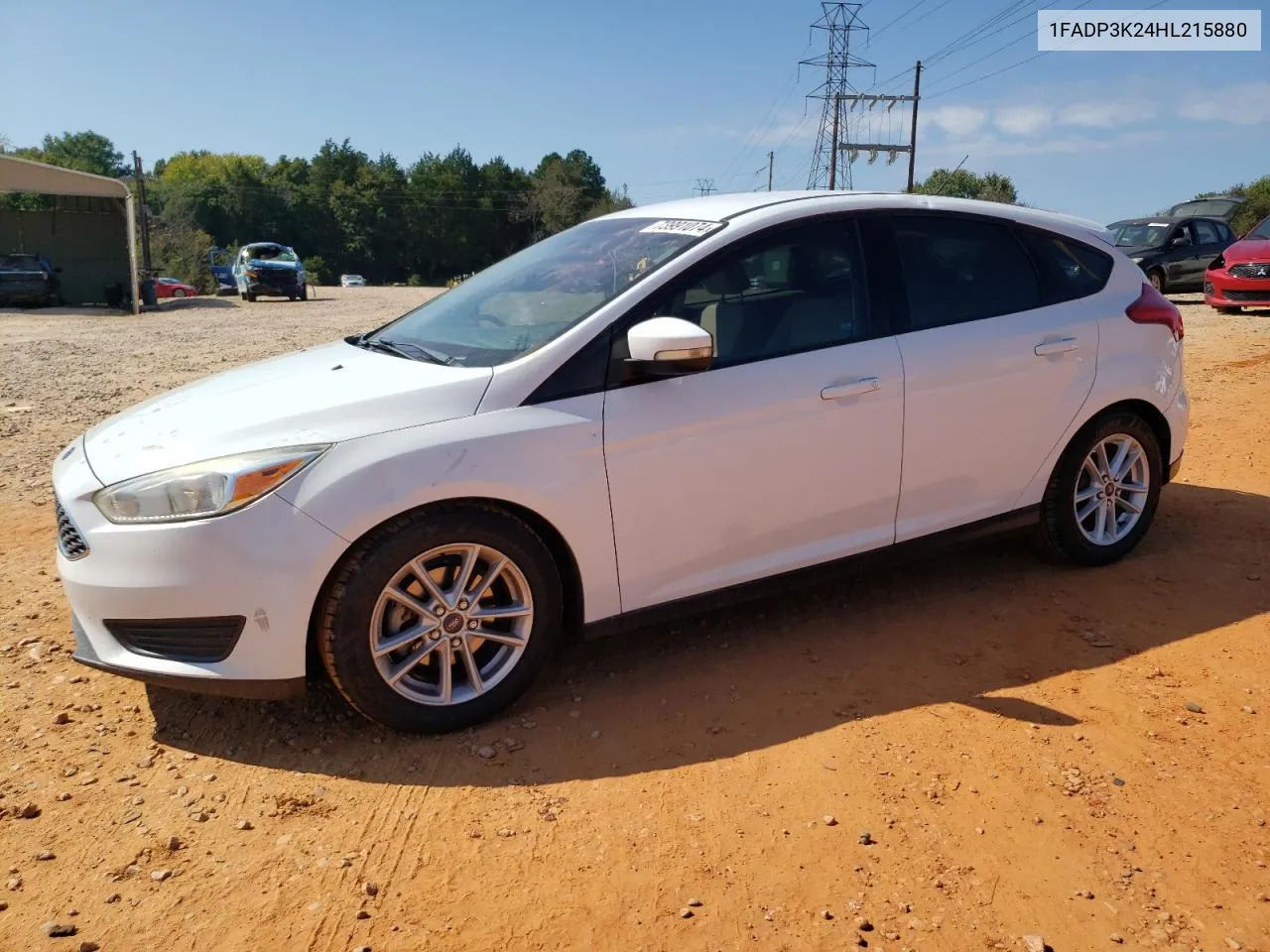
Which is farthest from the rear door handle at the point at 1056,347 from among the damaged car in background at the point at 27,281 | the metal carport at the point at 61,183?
the damaged car in background at the point at 27,281

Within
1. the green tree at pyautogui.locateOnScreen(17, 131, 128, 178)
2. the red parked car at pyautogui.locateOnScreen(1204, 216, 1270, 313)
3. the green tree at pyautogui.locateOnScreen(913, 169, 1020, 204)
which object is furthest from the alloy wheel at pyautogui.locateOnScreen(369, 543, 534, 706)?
the green tree at pyautogui.locateOnScreen(17, 131, 128, 178)

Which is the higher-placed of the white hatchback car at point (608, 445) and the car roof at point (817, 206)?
the car roof at point (817, 206)

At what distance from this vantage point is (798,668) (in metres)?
3.78

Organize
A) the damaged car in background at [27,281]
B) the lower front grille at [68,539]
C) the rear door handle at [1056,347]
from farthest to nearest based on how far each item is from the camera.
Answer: the damaged car in background at [27,281] < the rear door handle at [1056,347] < the lower front grille at [68,539]

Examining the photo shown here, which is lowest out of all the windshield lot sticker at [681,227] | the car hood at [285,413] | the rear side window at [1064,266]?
the car hood at [285,413]

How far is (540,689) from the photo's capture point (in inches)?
143

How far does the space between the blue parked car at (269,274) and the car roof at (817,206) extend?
28.3 meters

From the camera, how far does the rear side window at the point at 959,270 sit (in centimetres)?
408

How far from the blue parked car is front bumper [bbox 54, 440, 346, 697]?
29.1 m

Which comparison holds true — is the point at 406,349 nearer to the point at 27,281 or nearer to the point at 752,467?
the point at 752,467

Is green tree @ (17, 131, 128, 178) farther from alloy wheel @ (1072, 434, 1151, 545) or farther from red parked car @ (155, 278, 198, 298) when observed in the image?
alloy wheel @ (1072, 434, 1151, 545)

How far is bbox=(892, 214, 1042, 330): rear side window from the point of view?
408 centimetres

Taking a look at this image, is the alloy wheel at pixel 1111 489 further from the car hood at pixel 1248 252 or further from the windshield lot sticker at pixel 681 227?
the car hood at pixel 1248 252

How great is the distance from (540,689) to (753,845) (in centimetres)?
113
